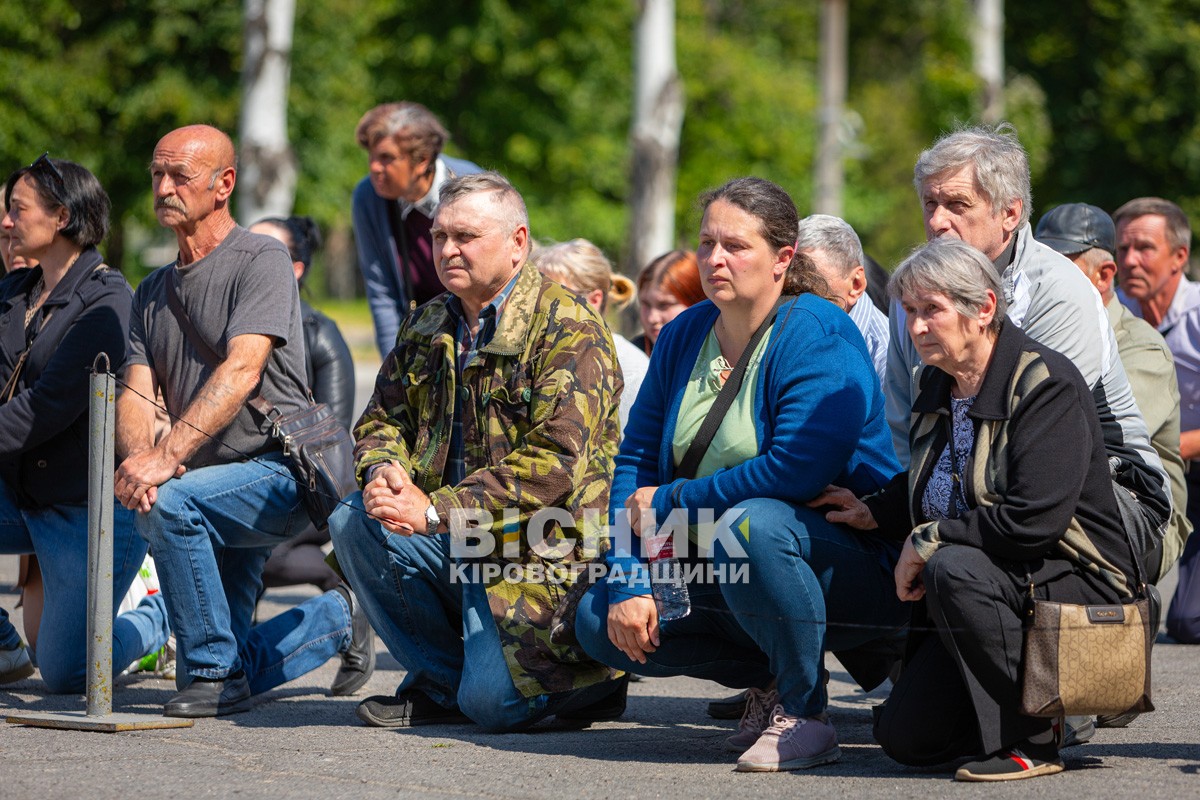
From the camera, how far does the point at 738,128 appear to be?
35.8 m

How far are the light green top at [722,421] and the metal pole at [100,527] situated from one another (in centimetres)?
186

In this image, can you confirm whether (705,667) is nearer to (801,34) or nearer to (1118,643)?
(1118,643)

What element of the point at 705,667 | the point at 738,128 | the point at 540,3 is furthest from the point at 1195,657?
the point at 738,128

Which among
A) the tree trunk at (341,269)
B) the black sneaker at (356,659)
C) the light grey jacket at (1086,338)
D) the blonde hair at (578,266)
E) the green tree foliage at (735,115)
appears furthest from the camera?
the tree trunk at (341,269)

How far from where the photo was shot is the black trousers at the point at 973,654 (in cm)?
403

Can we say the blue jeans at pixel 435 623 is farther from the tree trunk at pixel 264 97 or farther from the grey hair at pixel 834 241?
the tree trunk at pixel 264 97

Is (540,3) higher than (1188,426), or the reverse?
(540,3)

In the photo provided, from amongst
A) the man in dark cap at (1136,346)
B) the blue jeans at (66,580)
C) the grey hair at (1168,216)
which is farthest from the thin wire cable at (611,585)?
the grey hair at (1168,216)

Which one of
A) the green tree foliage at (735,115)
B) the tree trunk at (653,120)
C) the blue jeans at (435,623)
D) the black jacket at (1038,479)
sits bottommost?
the blue jeans at (435,623)

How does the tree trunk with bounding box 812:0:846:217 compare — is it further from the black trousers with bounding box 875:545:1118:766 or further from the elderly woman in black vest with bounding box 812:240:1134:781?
the black trousers with bounding box 875:545:1118:766

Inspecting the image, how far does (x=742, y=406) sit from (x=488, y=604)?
1128 mm

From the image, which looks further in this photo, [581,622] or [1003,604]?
[581,622]

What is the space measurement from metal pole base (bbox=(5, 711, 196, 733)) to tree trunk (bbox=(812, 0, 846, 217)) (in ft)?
90.0

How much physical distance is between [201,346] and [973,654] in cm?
291
